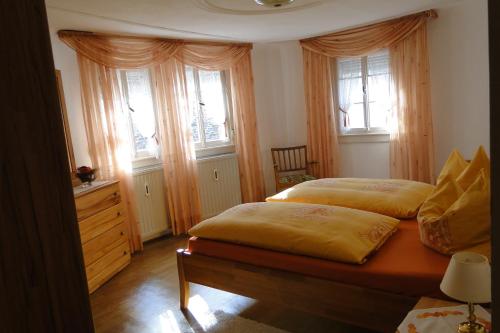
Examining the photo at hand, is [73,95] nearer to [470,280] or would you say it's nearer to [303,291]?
[303,291]

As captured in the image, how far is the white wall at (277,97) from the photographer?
16.8ft

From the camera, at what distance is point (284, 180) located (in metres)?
4.80

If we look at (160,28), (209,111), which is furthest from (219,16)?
(209,111)

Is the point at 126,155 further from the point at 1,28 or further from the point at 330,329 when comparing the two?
the point at 1,28

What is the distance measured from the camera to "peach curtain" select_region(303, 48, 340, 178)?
4.86 metres

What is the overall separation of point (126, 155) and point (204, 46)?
1697 millimetres

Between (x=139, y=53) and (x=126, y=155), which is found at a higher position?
(x=139, y=53)

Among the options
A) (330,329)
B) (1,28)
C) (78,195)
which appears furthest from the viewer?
(78,195)

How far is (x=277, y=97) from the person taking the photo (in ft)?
17.4

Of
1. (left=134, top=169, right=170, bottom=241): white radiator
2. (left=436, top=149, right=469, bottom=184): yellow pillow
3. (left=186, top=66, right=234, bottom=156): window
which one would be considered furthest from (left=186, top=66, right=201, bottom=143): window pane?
(left=436, top=149, right=469, bottom=184): yellow pillow

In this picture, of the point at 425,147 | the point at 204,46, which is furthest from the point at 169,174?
the point at 425,147

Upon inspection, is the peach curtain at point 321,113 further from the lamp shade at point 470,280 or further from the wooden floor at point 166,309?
the lamp shade at point 470,280

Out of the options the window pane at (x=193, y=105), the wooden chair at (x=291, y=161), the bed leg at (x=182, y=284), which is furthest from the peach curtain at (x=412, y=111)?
the bed leg at (x=182, y=284)

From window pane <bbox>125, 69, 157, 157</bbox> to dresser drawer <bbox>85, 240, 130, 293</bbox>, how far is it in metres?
1.17
